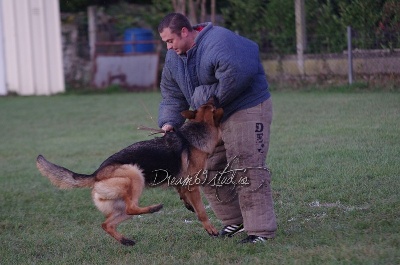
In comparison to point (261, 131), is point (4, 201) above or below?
below

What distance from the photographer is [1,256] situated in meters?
6.23

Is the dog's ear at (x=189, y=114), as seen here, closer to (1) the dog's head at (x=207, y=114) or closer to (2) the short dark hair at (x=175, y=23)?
(1) the dog's head at (x=207, y=114)

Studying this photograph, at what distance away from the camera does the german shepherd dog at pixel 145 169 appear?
5934 mm

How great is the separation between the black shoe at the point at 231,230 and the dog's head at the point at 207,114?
95 centimetres

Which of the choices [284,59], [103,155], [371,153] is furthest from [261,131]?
[284,59]

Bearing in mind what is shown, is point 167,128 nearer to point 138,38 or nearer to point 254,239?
point 254,239

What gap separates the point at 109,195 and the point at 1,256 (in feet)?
3.65

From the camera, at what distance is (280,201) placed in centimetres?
766

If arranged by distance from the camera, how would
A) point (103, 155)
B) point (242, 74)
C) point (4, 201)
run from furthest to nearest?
point (103, 155) → point (4, 201) → point (242, 74)

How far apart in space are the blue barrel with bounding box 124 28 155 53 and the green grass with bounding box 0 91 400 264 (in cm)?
799

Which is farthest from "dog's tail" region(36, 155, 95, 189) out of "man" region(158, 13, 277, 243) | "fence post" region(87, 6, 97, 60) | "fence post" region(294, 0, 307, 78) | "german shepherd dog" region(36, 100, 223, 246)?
"fence post" region(87, 6, 97, 60)

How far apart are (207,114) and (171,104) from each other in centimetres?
51

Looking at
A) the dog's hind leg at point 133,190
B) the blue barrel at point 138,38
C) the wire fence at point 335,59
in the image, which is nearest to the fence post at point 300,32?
the wire fence at point 335,59

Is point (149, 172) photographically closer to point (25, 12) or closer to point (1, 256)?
point (1, 256)
